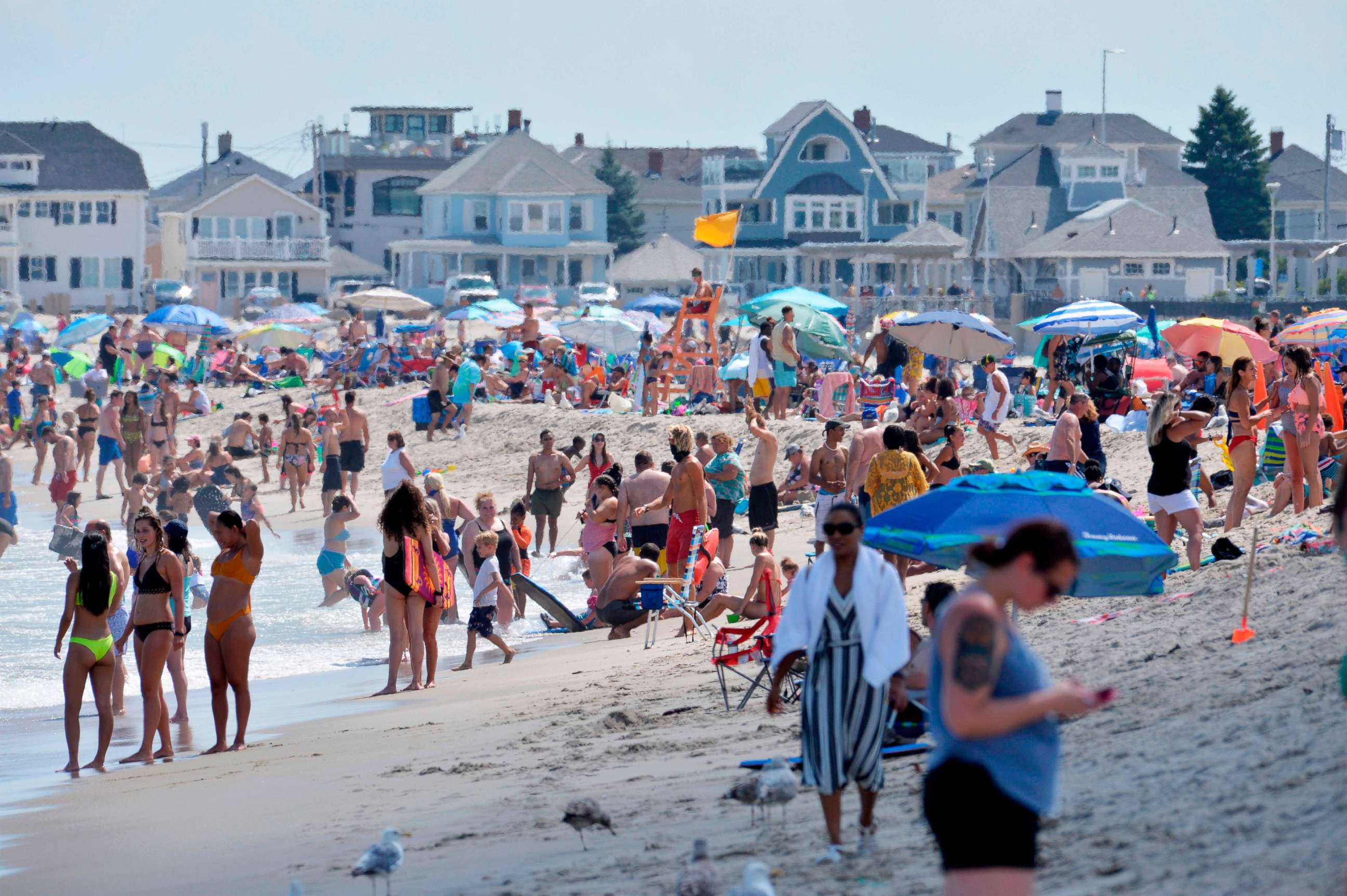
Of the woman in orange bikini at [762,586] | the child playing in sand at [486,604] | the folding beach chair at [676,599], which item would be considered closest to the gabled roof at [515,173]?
the child playing in sand at [486,604]

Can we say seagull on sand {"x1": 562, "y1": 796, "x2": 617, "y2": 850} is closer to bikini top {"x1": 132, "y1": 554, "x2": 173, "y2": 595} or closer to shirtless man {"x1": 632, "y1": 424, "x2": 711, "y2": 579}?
bikini top {"x1": 132, "y1": 554, "x2": 173, "y2": 595}

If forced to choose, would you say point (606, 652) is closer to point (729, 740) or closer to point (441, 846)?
point (729, 740)

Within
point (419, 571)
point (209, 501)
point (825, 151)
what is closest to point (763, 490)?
point (419, 571)

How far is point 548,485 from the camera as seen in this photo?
57.6 ft

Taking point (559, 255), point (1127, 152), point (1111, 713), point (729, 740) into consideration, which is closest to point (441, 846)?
point (729, 740)

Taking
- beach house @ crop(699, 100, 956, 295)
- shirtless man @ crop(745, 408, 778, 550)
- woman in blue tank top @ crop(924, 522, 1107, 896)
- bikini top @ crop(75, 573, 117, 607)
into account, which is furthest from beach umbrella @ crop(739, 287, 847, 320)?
beach house @ crop(699, 100, 956, 295)

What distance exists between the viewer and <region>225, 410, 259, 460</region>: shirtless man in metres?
25.4

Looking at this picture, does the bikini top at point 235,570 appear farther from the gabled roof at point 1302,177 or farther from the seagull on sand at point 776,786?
the gabled roof at point 1302,177

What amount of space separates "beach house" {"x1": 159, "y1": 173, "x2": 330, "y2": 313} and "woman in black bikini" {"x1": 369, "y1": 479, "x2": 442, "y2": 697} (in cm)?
5113

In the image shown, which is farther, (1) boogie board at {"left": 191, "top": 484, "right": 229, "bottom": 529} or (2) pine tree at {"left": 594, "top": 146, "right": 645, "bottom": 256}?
(2) pine tree at {"left": 594, "top": 146, "right": 645, "bottom": 256}

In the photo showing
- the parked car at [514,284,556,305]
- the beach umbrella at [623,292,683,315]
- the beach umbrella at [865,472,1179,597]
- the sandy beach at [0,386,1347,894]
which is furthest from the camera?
the parked car at [514,284,556,305]

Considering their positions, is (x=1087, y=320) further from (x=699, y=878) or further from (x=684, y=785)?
(x=699, y=878)

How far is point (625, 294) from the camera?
62656 mm

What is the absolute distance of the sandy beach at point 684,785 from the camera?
5195 mm
